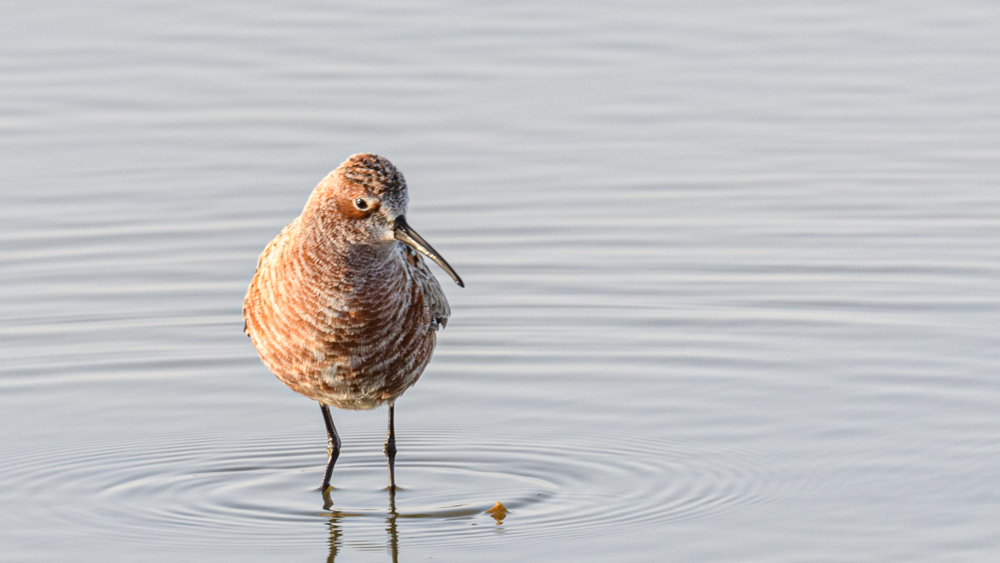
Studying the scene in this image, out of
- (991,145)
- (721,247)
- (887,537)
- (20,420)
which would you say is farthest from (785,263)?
(20,420)

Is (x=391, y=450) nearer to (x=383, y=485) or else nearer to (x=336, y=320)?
(x=383, y=485)

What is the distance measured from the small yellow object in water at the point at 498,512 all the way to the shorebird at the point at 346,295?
2.53ft

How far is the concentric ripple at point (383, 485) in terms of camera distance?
27.6ft

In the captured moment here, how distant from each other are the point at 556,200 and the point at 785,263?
192cm

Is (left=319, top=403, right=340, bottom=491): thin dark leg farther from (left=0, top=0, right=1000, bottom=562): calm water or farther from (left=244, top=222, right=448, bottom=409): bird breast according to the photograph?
(left=244, top=222, right=448, bottom=409): bird breast

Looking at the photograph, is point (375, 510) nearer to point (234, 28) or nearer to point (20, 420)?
point (20, 420)

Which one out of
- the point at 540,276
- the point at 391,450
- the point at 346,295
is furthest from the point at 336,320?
the point at 540,276

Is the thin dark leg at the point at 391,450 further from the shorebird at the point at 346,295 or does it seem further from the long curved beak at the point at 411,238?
the long curved beak at the point at 411,238

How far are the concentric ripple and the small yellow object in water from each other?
0.02 meters

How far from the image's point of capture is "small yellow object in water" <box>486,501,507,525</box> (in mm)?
8477

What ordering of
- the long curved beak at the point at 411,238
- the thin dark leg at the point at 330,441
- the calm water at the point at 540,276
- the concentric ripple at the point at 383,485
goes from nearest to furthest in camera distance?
the long curved beak at the point at 411,238
the concentric ripple at the point at 383,485
the calm water at the point at 540,276
the thin dark leg at the point at 330,441

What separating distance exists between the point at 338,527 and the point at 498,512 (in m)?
0.77

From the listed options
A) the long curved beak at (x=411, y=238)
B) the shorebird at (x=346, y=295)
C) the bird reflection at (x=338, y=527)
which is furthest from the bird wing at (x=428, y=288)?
the bird reflection at (x=338, y=527)

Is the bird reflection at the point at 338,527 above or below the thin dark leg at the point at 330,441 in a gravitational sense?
below
